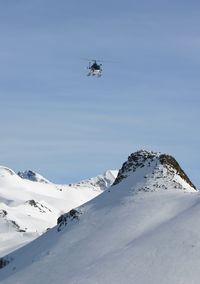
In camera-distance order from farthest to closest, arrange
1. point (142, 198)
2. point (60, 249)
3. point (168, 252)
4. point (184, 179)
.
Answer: point (184, 179) → point (142, 198) → point (60, 249) → point (168, 252)

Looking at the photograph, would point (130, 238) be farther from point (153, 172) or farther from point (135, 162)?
point (135, 162)

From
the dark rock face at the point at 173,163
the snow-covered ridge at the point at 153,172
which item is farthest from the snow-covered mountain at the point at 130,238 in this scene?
the dark rock face at the point at 173,163

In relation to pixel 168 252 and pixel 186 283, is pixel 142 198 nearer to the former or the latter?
pixel 168 252

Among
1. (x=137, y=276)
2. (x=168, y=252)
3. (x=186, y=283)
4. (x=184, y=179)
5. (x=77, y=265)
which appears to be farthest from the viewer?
(x=184, y=179)

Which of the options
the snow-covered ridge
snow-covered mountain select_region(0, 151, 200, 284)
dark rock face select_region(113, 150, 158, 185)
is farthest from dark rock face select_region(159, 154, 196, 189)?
dark rock face select_region(113, 150, 158, 185)

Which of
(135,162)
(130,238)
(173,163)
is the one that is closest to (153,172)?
(173,163)

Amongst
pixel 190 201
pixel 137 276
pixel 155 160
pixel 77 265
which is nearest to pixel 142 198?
pixel 190 201

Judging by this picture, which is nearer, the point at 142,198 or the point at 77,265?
the point at 77,265
